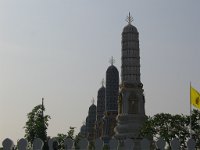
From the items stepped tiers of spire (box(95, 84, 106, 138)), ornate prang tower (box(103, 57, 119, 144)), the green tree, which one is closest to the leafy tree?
the green tree

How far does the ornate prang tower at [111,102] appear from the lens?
2945 inches

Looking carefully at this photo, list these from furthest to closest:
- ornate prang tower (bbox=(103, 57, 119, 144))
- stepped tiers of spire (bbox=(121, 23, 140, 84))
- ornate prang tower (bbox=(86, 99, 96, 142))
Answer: ornate prang tower (bbox=(86, 99, 96, 142)) → ornate prang tower (bbox=(103, 57, 119, 144)) → stepped tiers of spire (bbox=(121, 23, 140, 84))

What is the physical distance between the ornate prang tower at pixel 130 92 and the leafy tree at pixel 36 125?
2344 centimetres

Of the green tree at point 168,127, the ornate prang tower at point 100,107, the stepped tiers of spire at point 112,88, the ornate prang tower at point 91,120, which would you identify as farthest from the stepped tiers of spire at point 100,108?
the green tree at point 168,127

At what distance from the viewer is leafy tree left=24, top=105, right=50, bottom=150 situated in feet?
111

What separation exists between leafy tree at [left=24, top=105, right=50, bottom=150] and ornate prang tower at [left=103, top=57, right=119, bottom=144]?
38.3m

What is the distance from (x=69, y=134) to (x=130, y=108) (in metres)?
17.6

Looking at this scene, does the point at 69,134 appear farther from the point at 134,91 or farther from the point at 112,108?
the point at 112,108

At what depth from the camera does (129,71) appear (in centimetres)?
6200

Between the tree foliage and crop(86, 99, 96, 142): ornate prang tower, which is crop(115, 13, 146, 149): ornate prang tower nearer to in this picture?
the tree foliage

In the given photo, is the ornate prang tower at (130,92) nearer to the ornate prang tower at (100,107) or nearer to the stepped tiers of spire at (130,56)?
the stepped tiers of spire at (130,56)

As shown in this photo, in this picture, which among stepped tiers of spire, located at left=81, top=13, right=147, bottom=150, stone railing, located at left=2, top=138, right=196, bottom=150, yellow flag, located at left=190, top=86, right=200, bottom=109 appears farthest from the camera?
stepped tiers of spire, located at left=81, top=13, right=147, bottom=150

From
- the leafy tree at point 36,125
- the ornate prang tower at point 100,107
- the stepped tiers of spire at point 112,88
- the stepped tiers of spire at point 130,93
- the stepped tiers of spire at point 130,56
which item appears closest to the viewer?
the leafy tree at point 36,125

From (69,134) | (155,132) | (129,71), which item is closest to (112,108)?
(129,71)
